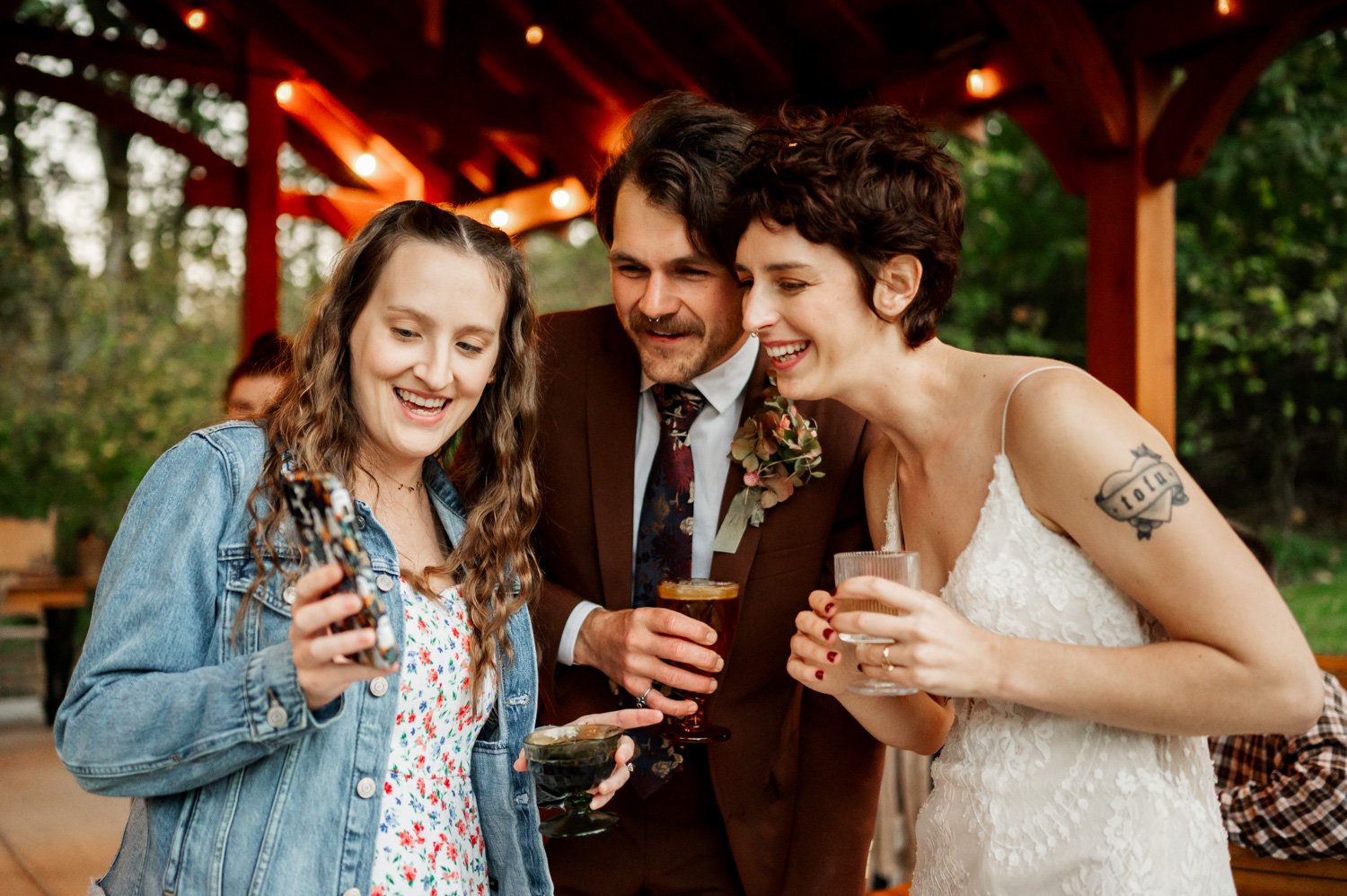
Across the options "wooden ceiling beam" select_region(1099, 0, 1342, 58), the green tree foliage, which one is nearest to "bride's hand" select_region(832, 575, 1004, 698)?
"wooden ceiling beam" select_region(1099, 0, 1342, 58)

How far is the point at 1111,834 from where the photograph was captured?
1800mm

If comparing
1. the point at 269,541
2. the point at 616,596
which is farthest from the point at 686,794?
the point at 269,541

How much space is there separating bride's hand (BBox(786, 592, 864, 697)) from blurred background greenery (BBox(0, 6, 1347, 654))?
20.1 feet

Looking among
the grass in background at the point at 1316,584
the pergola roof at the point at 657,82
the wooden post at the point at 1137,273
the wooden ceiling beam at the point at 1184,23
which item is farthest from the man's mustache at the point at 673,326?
the grass in background at the point at 1316,584

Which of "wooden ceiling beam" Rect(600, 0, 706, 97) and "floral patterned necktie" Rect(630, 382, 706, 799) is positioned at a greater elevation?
"wooden ceiling beam" Rect(600, 0, 706, 97)

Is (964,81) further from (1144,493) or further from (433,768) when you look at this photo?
(433,768)

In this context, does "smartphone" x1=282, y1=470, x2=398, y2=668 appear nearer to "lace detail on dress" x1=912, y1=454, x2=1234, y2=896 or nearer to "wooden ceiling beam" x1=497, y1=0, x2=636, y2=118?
"lace detail on dress" x1=912, y1=454, x2=1234, y2=896

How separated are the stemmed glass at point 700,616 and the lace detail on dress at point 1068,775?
15.3 inches

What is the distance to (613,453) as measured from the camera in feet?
8.04

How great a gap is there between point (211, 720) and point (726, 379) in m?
1.24

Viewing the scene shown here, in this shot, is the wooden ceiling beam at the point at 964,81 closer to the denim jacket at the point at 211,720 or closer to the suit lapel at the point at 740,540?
the suit lapel at the point at 740,540

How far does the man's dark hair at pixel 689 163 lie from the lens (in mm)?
2322

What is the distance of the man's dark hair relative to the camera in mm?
2322

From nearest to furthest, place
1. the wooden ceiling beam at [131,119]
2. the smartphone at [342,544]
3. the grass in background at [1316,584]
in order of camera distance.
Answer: the smartphone at [342,544] < the grass in background at [1316,584] < the wooden ceiling beam at [131,119]
